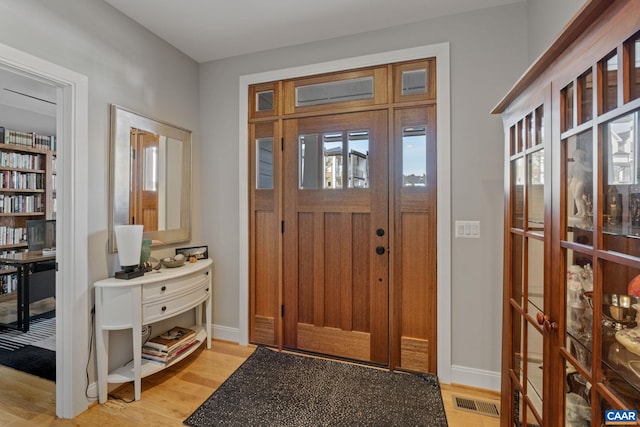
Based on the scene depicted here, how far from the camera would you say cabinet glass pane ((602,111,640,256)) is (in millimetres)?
709

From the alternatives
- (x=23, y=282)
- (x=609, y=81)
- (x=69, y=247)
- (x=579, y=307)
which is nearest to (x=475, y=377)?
(x=579, y=307)

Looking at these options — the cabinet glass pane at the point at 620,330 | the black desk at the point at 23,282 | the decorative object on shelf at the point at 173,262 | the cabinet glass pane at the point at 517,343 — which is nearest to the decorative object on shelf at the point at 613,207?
the cabinet glass pane at the point at 620,330

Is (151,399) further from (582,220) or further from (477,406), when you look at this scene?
(582,220)

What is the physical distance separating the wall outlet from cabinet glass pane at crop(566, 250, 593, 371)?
49.2 inches

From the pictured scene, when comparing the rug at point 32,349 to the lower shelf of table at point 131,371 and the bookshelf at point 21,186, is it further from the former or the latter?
the bookshelf at point 21,186

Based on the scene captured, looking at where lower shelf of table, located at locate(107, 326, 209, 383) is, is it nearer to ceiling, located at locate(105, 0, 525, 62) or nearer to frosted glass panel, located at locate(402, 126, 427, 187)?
frosted glass panel, located at locate(402, 126, 427, 187)

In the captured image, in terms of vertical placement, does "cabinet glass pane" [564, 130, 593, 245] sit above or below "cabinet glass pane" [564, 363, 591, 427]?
above

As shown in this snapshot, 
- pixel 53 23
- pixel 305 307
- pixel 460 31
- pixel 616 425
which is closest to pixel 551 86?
pixel 616 425

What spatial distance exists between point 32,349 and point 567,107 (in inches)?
164

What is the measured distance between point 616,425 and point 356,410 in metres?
1.45

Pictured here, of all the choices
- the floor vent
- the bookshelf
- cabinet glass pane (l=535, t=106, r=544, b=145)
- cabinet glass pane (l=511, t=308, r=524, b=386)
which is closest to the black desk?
the bookshelf

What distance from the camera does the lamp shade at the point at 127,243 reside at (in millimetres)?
2004

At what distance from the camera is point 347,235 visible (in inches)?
97.7

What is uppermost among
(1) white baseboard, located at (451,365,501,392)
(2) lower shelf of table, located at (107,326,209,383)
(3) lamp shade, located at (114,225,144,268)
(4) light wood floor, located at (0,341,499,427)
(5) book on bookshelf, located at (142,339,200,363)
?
(3) lamp shade, located at (114,225,144,268)
